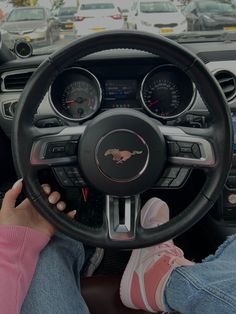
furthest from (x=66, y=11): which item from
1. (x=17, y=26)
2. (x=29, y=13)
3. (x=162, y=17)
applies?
(x=17, y=26)

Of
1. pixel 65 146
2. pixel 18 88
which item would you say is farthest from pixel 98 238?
pixel 18 88

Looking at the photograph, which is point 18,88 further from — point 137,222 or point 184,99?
point 137,222

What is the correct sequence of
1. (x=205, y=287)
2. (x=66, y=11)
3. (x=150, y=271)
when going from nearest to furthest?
(x=205, y=287) → (x=150, y=271) → (x=66, y=11)

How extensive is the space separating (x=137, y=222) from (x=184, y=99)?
0.57 m

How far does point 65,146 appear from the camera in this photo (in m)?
1.20

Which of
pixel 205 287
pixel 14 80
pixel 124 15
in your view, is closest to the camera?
pixel 205 287

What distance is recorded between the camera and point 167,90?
5.43ft

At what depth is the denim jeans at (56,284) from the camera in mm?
1183

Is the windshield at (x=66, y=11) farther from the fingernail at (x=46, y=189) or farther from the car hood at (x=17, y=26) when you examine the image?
the fingernail at (x=46, y=189)

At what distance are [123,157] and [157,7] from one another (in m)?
11.3

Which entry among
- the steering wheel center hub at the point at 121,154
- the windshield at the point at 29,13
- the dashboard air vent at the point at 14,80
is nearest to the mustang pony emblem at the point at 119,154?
the steering wheel center hub at the point at 121,154

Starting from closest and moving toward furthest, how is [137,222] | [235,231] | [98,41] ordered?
[98,41]
[137,222]
[235,231]

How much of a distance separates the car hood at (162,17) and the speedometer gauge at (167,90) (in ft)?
27.5

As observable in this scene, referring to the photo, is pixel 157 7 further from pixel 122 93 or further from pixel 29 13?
pixel 122 93
